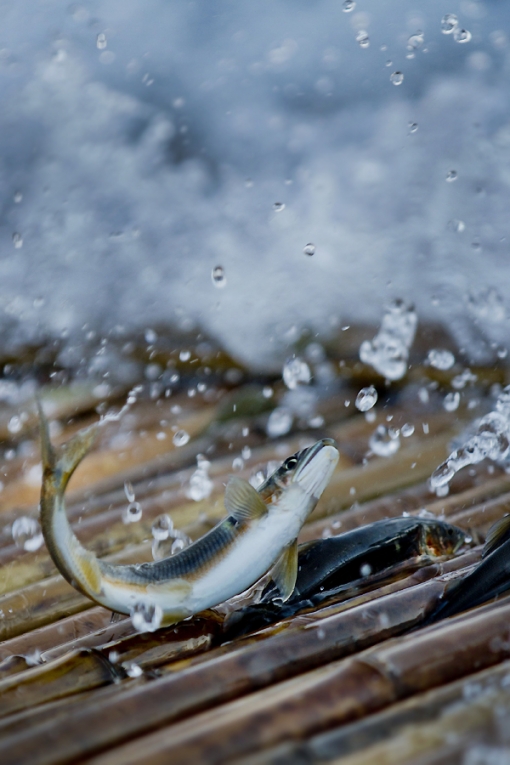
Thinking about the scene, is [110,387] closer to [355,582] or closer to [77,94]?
[355,582]

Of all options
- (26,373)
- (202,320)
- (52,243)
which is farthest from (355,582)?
(52,243)

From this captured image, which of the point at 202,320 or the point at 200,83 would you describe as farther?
the point at 200,83

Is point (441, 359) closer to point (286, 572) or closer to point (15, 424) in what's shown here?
point (15, 424)

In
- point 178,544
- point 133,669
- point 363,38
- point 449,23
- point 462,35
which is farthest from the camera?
point 363,38

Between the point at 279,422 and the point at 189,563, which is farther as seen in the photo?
the point at 279,422

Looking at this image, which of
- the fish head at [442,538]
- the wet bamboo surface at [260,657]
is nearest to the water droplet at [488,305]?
the wet bamboo surface at [260,657]

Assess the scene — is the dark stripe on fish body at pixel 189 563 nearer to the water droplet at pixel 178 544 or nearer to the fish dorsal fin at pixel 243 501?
the fish dorsal fin at pixel 243 501

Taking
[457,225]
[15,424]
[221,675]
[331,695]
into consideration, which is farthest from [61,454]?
[457,225]
